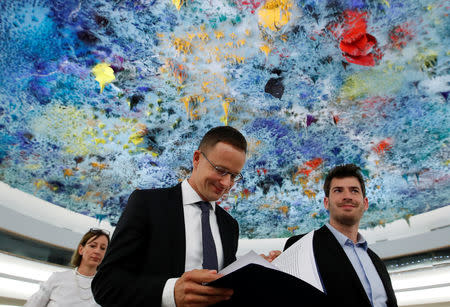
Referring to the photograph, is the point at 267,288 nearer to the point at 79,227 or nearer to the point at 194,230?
the point at 194,230

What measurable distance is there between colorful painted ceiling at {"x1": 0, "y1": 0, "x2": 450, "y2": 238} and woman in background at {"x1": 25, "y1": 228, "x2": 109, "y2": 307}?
178 centimetres

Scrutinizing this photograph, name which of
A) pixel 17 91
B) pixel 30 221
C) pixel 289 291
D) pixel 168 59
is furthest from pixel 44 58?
pixel 30 221

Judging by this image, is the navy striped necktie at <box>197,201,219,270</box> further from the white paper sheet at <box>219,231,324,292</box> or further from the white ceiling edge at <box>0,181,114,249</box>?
the white ceiling edge at <box>0,181,114,249</box>

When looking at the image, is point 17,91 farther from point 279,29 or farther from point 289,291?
point 289,291

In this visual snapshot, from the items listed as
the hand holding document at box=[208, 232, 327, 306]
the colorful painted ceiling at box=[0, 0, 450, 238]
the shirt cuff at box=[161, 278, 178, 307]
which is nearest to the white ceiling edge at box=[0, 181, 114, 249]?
the colorful painted ceiling at box=[0, 0, 450, 238]

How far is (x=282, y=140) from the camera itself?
4.77 meters

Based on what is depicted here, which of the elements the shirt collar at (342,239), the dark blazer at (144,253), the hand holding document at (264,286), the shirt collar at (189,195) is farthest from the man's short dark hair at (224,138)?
the shirt collar at (342,239)

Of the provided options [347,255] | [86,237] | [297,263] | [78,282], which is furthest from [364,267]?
[86,237]

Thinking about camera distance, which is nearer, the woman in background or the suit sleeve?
the suit sleeve

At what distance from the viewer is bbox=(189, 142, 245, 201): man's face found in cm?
146

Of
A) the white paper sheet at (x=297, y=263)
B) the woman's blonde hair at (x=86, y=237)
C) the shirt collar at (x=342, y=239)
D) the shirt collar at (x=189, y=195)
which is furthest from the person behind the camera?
the woman's blonde hair at (x=86, y=237)

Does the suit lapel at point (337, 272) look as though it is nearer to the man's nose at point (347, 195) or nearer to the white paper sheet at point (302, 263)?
the man's nose at point (347, 195)

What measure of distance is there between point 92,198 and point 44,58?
3.32 m

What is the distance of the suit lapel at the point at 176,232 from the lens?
1.20m
